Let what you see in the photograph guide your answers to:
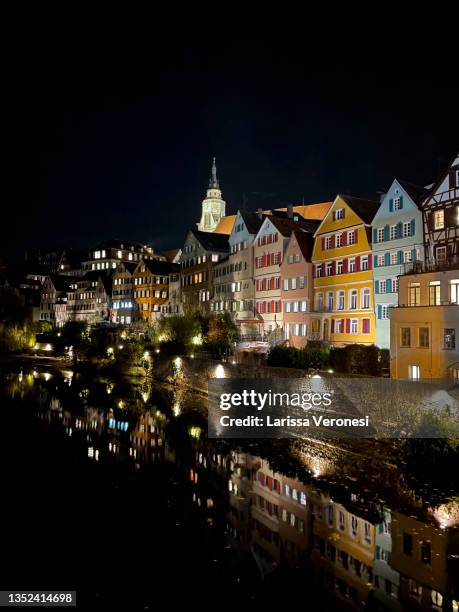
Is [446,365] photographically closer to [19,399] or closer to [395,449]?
[395,449]

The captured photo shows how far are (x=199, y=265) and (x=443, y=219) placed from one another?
1512 inches

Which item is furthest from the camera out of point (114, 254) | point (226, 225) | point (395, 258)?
point (114, 254)

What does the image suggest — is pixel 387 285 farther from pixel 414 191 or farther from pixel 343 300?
pixel 414 191

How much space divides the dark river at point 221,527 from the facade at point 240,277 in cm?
2756

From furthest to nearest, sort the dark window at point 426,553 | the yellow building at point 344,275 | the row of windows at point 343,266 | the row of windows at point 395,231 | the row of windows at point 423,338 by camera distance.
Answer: the row of windows at point 343,266
the yellow building at point 344,275
the row of windows at point 395,231
the row of windows at point 423,338
the dark window at point 426,553

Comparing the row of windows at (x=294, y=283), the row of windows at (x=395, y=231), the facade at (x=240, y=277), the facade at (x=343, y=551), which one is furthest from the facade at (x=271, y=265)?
the facade at (x=343, y=551)

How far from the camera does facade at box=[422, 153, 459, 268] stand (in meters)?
33.8

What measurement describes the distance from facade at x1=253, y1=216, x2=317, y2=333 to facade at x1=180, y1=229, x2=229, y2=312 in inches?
447

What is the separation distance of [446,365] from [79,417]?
991 inches

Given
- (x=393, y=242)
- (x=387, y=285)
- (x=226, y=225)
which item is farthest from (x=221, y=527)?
(x=226, y=225)

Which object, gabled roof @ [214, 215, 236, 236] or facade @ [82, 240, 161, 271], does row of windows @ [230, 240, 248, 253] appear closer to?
gabled roof @ [214, 215, 236, 236]

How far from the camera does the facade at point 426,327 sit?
2908 cm

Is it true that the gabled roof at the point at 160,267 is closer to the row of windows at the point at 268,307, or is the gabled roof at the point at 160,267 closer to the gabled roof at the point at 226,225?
the gabled roof at the point at 226,225

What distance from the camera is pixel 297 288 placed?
49.8 meters
